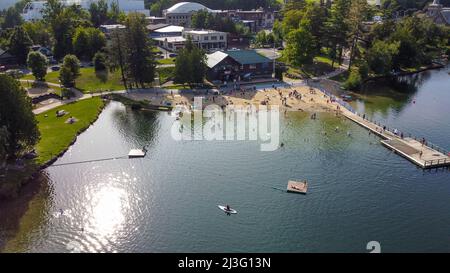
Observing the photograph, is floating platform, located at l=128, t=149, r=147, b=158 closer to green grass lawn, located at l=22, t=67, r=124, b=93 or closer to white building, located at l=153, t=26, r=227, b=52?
green grass lawn, located at l=22, t=67, r=124, b=93

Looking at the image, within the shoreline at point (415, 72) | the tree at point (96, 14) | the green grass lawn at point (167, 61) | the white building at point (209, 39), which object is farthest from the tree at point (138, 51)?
the tree at point (96, 14)

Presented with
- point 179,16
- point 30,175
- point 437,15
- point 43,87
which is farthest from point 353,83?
point 179,16

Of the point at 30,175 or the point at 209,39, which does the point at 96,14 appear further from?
the point at 30,175

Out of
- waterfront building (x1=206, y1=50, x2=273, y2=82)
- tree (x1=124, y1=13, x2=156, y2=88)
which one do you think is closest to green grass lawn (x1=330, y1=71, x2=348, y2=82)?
waterfront building (x1=206, y1=50, x2=273, y2=82)

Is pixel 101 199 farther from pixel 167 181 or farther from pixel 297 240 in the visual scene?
pixel 297 240

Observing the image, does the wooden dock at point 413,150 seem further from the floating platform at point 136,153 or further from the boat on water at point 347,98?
the floating platform at point 136,153
